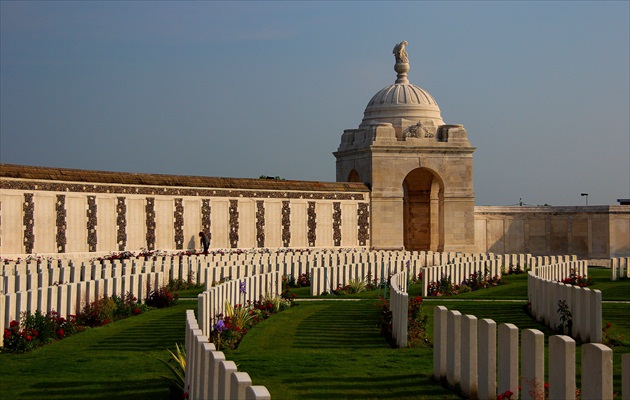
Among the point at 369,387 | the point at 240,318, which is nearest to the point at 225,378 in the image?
the point at 369,387

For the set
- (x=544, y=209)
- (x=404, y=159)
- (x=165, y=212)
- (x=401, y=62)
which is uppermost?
(x=401, y=62)

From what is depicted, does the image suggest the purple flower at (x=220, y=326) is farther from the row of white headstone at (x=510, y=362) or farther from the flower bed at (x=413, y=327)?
the row of white headstone at (x=510, y=362)

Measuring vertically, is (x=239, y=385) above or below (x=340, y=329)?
above

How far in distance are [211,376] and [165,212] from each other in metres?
27.0

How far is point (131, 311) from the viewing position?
723 inches

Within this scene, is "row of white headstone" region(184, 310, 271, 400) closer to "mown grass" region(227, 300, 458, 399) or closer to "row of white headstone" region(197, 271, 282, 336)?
"mown grass" region(227, 300, 458, 399)

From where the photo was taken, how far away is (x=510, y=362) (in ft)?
30.5

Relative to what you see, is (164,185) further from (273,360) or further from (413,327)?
(273,360)

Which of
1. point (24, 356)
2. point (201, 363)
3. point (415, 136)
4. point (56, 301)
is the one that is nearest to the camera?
point (201, 363)

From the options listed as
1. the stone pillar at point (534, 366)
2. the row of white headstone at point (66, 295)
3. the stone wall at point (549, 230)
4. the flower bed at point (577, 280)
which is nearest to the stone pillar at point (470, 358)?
the stone pillar at point (534, 366)

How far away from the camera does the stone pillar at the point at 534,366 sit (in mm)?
8656

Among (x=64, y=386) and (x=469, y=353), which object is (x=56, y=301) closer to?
(x=64, y=386)

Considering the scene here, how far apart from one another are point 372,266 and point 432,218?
20.6 m

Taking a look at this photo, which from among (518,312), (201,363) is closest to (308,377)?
(201,363)
